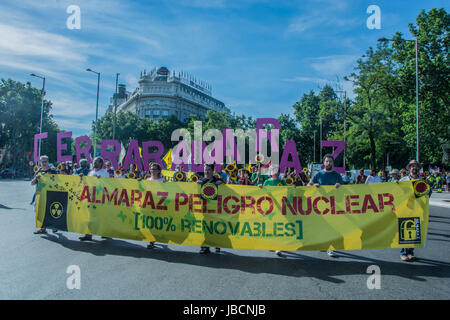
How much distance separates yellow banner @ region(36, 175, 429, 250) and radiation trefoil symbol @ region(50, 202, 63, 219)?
2.91ft

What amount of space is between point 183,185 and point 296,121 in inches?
2034

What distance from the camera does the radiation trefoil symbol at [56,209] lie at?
7.07m

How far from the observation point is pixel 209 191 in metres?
6.04

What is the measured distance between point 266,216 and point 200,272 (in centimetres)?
154

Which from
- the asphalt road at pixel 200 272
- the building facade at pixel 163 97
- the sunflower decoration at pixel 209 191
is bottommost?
→ the asphalt road at pixel 200 272

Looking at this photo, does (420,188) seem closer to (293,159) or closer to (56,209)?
(293,159)

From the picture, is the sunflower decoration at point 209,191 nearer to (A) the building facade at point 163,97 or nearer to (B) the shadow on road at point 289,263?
(B) the shadow on road at point 289,263

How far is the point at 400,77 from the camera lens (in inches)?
941

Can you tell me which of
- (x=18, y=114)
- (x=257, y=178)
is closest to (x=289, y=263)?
(x=257, y=178)

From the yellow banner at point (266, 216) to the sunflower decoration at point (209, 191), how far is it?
0.02 m

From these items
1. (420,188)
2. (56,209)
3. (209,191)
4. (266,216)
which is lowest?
(56,209)

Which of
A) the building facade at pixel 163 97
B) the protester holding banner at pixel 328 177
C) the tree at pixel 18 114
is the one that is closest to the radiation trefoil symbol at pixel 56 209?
the protester holding banner at pixel 328 177

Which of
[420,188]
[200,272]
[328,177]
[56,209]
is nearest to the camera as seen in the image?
[200,272]
